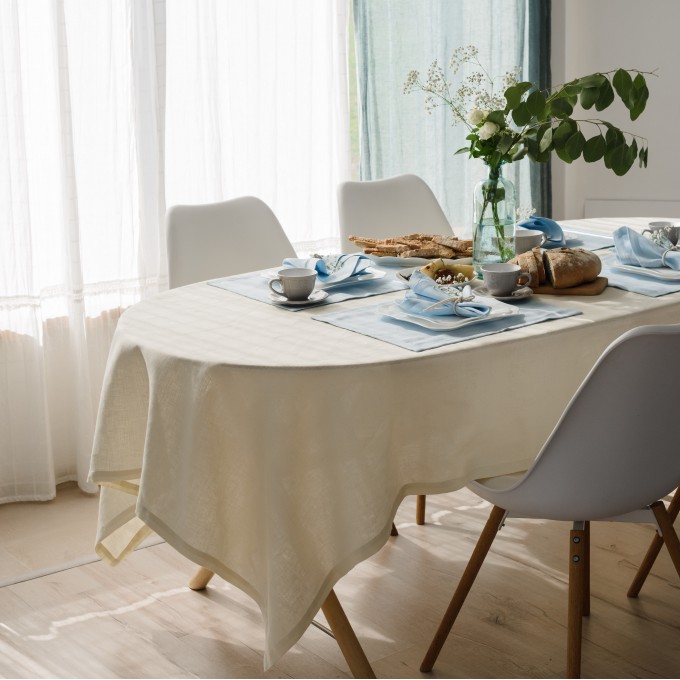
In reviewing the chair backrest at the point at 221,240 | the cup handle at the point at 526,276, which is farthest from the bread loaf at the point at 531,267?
the chair backrest at the point at 221,240

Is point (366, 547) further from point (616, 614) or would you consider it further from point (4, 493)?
point (4, 493)

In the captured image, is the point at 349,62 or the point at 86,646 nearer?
the point at 86,646

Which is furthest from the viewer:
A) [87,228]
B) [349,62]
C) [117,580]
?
[349,62]

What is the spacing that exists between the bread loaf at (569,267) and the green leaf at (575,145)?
0.77ft

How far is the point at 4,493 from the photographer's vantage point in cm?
320

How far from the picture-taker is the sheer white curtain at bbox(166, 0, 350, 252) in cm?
355

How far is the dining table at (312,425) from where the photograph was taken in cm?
180

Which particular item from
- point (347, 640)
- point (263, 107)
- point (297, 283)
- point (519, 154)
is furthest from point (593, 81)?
point (263, 107)

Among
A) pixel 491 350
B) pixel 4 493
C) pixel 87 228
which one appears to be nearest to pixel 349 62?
pixel 87 228

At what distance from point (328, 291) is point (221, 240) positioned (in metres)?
0.73

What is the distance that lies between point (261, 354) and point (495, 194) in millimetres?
848

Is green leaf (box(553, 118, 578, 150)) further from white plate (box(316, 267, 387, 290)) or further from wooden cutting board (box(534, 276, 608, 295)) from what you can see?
white plate (box(316, 267, 387, 290))

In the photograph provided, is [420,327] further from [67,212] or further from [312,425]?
[67,212]

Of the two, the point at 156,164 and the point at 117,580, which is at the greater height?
the point at 156,164
